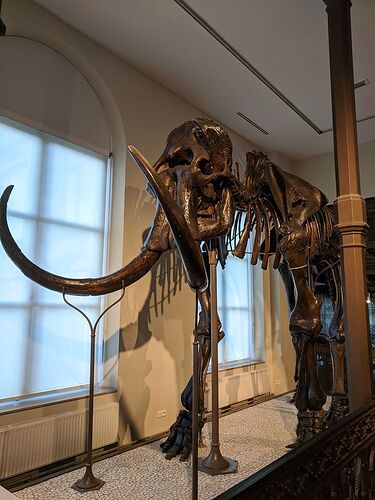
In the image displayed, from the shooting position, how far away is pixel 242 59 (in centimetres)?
394

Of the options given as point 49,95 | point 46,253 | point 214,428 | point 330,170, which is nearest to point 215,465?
point 214,428

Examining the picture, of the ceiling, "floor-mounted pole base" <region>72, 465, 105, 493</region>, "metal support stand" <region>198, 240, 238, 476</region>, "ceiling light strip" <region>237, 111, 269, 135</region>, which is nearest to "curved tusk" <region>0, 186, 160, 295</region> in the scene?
"metal support stand" <region>198, 240, 238, 476</region>

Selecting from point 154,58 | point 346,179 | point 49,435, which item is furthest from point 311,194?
point 49,435

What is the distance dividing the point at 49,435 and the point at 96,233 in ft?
5.59

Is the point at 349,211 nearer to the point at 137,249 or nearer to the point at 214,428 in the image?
the point at 214,428

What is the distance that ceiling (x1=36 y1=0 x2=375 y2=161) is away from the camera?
131 inches

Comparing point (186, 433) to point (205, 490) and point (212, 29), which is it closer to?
point (205, 490)

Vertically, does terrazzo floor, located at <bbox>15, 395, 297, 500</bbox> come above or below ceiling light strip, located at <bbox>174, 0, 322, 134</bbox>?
below

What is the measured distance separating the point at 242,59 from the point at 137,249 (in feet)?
7.26

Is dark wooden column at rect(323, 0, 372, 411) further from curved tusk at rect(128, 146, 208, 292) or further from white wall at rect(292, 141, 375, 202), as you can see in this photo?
white wall at rect(292, 141, 375, 202)

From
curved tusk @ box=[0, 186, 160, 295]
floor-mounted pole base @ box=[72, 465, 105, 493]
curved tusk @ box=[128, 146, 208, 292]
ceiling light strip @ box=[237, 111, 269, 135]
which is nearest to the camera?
Answer: curved tusk @ box=[128, 146, 208, 292]

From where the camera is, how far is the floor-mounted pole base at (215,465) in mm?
2680

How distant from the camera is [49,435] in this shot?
2.82 metres

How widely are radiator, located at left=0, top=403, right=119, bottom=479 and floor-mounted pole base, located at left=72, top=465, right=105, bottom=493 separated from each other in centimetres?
41
